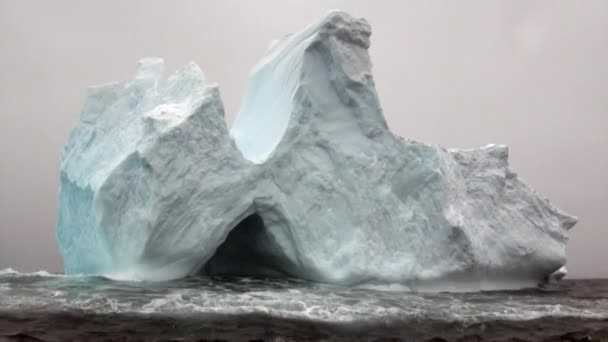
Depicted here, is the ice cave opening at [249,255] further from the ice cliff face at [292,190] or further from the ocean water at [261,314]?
the ocean water at [261,314]

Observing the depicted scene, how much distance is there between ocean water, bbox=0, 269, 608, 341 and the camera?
4.69m

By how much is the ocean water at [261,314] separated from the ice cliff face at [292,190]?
2.04 ft

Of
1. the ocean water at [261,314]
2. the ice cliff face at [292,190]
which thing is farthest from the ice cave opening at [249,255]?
the ocean water at [261,314]

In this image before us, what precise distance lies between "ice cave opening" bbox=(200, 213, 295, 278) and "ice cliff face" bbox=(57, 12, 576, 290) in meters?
0.02

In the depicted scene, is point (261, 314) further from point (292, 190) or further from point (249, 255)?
point (249, 255)

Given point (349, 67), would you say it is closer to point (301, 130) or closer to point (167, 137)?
point (301, 130)

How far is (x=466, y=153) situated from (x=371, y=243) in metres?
2.88

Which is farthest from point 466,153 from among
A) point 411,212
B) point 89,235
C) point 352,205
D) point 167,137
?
point 89,235

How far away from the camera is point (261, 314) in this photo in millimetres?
5453

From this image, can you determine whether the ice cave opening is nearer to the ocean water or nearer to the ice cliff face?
the ice cliff face

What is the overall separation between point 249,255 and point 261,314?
455 centimetres

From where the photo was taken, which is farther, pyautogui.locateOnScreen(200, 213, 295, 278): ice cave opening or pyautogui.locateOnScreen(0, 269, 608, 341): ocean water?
pyautogui.locateOnScreen(200, 213, 295, 278): ice cave opening

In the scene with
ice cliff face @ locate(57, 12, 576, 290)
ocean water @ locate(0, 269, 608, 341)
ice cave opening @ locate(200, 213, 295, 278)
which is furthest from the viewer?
ice cave opening @ locate(200, 213, 295, 278)

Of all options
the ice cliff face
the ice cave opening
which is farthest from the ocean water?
the ice cave opening
